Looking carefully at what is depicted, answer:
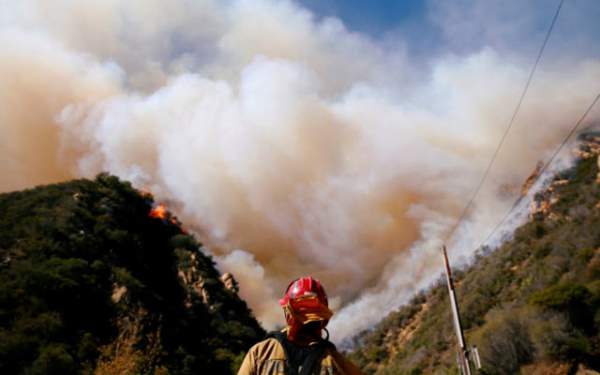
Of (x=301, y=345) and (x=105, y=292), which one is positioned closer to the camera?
(x=301, y=345)

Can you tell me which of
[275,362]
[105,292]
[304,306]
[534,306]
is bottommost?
[275,362]

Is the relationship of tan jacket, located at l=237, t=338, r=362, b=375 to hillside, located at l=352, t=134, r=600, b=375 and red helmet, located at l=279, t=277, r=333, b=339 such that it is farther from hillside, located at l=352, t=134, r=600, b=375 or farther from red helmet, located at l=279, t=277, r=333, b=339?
hillside, located at l=352, t=134, r=600, b=375

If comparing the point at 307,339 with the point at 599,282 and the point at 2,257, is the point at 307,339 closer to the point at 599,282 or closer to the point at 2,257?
the point at 599,282

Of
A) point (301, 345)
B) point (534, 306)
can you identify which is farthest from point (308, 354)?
point (534, 306)

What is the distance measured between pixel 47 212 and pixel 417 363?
4125cm

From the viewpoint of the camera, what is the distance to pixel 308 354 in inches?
110

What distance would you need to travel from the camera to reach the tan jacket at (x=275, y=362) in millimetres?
2805

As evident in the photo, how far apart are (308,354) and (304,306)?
333 mm

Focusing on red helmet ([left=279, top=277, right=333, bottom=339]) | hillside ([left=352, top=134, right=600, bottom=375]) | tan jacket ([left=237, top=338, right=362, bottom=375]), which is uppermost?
hillside ([left=352, top=134, right=600, bottom=375])

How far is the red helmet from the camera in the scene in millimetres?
3012

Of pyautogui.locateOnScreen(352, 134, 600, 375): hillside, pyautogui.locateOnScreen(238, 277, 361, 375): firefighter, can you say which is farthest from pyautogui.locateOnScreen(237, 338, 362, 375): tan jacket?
pyautogui.locateOnScreen(352, 134, 600, 375): hillside

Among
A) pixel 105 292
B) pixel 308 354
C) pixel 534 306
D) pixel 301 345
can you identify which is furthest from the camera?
pixel 105 292

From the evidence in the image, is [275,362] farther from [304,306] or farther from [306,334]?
[304,306]

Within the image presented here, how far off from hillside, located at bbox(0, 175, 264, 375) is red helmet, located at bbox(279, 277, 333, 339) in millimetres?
17170
